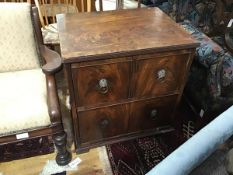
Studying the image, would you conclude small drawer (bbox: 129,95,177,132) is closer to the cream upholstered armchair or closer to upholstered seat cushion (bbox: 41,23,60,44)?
the cream upholstered armchair

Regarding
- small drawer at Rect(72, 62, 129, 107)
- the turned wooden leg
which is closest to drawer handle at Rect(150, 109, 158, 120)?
small drawer at Rect(72, 62, 129, 107)

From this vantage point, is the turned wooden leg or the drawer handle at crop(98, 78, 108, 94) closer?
the drawer handle at crop(98, 78, 108, 94)

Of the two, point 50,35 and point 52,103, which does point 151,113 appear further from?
point 50,35

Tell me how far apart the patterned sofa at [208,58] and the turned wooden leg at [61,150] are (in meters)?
0.91

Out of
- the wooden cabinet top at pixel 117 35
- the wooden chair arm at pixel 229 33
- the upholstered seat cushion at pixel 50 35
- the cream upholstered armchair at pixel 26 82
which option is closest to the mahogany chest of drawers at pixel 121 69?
the wooden cabinet top at pixel 117 35

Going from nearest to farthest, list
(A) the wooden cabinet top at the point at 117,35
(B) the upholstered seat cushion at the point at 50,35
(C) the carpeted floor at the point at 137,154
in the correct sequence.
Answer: (A) the wooden cabinet top at the point at 117,35 → (C) the carpeted floor at the point at 137,154 → (B) the upholstered seat cushion at the point at 50,35

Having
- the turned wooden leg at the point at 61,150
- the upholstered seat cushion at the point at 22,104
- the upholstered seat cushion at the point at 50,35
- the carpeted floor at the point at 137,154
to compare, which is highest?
the upholstered seat cushion at the point at 50,35

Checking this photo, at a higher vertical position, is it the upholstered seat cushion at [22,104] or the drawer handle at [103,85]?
the drawer handle at [103,85]

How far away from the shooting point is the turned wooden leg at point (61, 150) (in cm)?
123

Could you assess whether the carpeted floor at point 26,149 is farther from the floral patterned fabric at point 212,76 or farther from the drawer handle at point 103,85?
the floral patterned fabric at point 212,76

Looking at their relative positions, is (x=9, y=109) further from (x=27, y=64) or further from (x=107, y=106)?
(x=107, y=106)

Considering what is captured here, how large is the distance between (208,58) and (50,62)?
93 centimetres

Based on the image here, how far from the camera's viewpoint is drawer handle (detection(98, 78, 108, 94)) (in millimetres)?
1120

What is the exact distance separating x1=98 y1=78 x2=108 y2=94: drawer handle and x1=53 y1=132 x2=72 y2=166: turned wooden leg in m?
0.33
